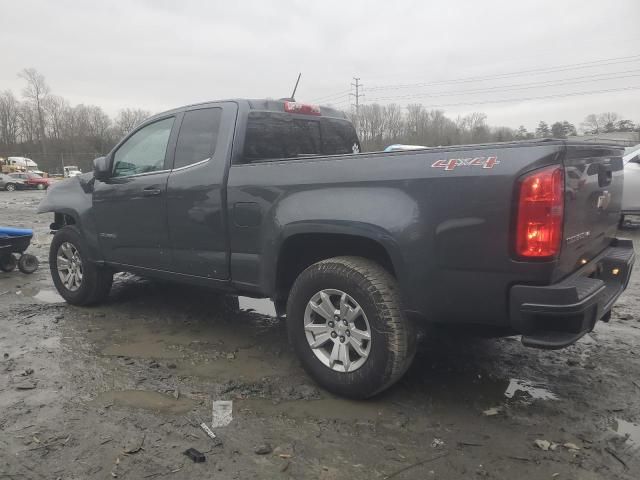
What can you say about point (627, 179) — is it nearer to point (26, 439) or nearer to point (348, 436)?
point (348, 436)

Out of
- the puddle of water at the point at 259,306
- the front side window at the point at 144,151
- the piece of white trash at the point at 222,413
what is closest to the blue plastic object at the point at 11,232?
the front side window at the point at 144,151

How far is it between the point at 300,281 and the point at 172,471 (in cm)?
137

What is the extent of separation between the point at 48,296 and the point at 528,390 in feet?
17.6

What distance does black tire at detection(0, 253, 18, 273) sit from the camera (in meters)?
7.27

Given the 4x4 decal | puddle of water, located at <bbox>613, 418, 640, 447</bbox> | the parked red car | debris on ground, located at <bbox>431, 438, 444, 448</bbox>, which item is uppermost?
the 4x4 decal

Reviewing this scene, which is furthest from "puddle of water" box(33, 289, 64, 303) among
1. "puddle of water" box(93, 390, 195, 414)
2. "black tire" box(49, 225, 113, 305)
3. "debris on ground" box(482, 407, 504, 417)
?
"debris on ground" box(482, 407, 504, 417)

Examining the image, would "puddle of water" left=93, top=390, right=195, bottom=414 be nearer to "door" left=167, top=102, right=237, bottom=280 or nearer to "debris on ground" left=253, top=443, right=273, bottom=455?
"debris on ground" left=253, top=443, right=273, bottom=455

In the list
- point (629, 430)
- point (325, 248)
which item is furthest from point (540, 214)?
point (325, 248)

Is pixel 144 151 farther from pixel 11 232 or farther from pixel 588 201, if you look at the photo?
pixel 588 201

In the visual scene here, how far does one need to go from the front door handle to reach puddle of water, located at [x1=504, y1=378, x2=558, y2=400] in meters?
3.16

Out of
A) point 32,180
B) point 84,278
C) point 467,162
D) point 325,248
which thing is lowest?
point 84,278

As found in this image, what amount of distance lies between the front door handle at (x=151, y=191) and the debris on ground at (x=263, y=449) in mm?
2448

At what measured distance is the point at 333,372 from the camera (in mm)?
A: 3299

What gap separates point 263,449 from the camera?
2.76 m
